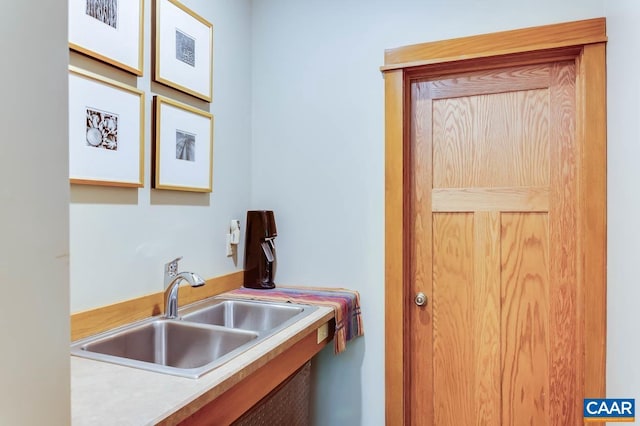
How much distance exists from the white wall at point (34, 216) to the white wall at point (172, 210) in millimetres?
775

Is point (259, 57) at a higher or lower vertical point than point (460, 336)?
→ higher

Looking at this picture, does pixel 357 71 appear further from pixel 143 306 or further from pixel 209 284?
pixel 143 306

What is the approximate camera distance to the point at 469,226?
75.3 inches

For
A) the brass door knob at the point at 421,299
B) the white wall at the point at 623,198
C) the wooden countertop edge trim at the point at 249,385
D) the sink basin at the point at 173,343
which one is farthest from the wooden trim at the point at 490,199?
the sink basin at the point at 173,343

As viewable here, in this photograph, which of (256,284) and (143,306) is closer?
(143,306)

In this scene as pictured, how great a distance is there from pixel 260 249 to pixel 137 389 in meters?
1.15

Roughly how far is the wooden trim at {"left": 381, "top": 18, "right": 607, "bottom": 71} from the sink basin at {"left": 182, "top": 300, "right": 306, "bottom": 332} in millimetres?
1208

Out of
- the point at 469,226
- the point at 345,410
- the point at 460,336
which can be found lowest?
the point at 345,410

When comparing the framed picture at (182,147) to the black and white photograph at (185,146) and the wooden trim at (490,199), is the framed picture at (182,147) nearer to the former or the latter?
the black and white photograph at (185,146)

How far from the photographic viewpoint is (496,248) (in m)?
1.87

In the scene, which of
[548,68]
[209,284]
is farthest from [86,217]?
[548,68]

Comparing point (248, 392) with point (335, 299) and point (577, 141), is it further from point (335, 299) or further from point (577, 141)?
point (577, 141)

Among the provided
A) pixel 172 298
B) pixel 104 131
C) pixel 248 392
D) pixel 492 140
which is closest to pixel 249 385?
pixel 248 392

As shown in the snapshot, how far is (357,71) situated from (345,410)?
65.9 inches
